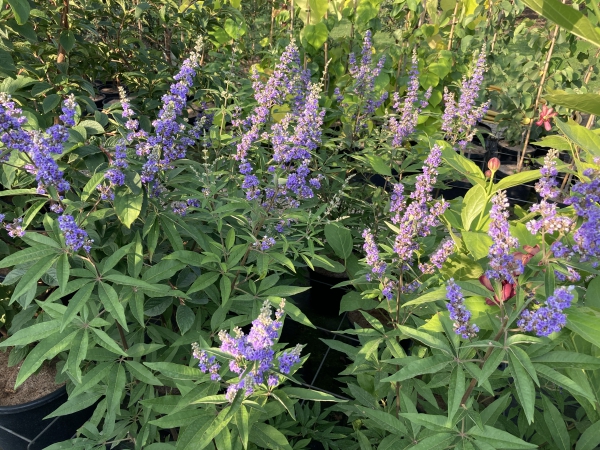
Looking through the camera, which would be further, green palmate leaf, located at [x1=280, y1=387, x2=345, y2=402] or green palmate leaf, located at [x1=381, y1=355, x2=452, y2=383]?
green palmate leaf, located at [x1=280, y1=387, x2=345, y2=402]

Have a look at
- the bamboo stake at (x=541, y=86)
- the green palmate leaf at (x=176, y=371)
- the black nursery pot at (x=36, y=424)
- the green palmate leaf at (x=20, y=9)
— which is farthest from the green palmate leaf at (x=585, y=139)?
the bamboo stake at (x=541, y=86)

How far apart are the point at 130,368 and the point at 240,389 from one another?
24.1 inches

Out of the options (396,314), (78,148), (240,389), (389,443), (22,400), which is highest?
(78,148)

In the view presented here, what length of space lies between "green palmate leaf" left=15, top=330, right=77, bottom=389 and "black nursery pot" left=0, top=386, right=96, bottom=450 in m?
0.85

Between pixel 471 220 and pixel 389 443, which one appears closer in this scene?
pixel 389 443

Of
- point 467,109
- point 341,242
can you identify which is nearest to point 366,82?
point 467,109

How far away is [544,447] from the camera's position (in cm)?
171

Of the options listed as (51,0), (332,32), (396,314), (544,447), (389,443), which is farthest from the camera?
(332,32)

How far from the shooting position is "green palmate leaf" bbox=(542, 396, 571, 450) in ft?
4.78

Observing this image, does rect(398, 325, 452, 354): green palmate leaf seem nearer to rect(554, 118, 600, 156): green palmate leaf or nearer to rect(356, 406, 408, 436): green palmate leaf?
rect(356, 406, 408, 436): green palmate leaf

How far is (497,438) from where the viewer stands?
121 centimetres

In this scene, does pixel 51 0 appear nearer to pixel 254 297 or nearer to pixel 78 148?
pixel 78 148

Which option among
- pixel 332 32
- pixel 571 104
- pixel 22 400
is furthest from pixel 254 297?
pixel 332 32

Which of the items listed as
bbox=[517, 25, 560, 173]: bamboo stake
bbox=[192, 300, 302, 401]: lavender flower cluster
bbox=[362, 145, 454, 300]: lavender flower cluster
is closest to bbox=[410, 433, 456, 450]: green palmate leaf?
bbox=[192, 300, 302, 401]: lavender flower cluster
